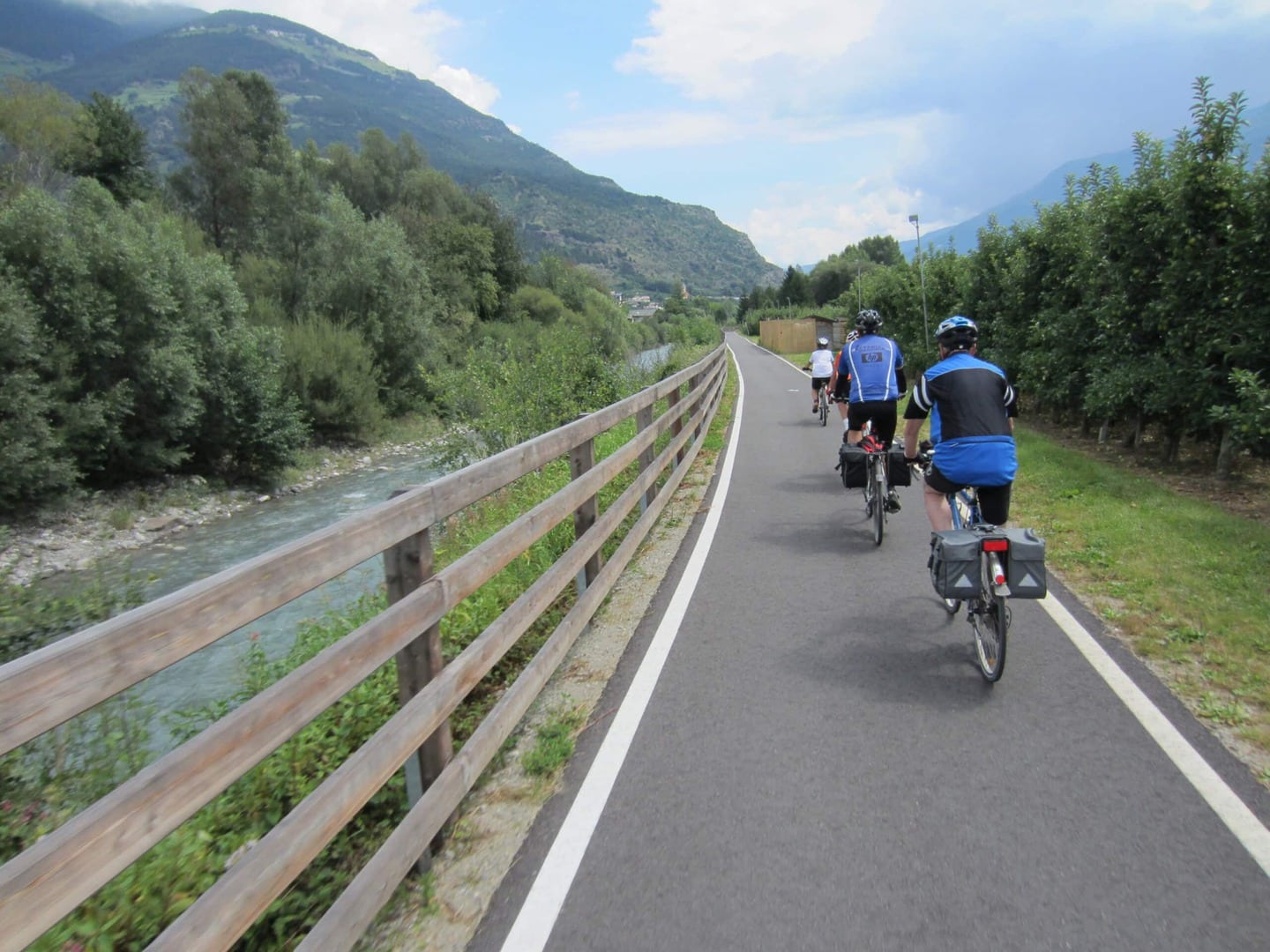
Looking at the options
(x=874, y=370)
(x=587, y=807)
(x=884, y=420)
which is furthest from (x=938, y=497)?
(x=874, y=370)

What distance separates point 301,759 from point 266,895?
1.62 metres

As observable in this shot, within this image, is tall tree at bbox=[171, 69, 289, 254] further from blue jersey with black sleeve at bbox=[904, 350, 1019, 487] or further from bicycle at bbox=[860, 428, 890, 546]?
blue jersey with black sleeve at bbox=[904, 350, 1019, 487]

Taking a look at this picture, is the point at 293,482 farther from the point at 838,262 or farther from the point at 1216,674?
the point at 838,262

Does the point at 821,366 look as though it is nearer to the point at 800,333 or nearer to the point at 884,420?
the point at 884,420

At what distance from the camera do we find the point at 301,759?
12.1 ft

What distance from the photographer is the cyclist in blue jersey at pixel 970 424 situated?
5039 millimetres

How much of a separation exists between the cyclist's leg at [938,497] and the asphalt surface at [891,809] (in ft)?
2.32

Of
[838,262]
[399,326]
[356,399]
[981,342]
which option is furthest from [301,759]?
[838,262]

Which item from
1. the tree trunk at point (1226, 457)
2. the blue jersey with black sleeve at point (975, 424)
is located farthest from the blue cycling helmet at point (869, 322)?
the tree trunk at point (1226, 457)

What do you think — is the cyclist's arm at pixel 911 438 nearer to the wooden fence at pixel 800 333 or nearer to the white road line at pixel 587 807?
the white road line at pixel 587 807

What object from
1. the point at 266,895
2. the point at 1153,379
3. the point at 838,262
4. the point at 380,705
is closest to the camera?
the point at 266,895

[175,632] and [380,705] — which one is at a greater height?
[175,632]

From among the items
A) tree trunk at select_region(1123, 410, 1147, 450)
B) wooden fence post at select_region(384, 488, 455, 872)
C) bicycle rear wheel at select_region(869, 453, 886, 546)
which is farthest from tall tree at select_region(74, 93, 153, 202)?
wooden fence post at select_region(384, 488, 455, 872)

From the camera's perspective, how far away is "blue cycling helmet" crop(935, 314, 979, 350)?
5.25 metres
